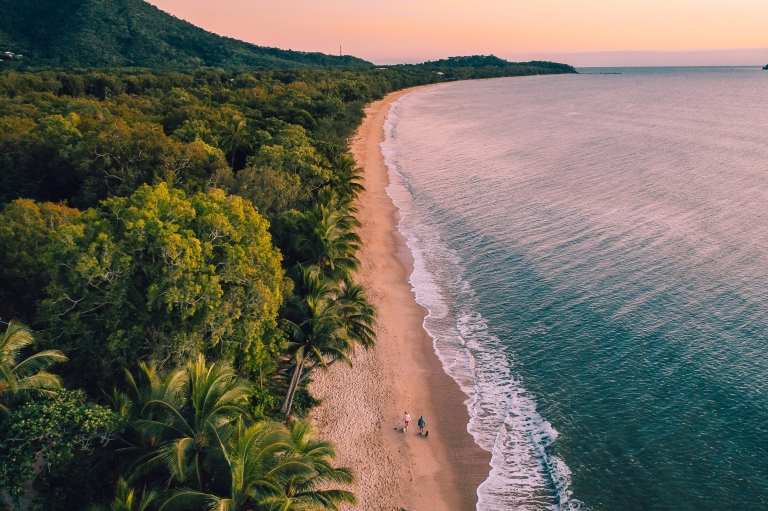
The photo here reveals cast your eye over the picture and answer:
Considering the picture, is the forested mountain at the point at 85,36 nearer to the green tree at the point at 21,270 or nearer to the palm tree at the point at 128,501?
the green tree at the point at 21,270

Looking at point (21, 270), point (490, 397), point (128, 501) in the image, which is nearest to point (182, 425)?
point (128, 501)

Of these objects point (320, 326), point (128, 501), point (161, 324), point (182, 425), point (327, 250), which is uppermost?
point (161, 324)

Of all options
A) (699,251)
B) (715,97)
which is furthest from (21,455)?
(715,97)

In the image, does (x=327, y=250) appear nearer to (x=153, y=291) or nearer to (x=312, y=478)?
(x=153, y=291)

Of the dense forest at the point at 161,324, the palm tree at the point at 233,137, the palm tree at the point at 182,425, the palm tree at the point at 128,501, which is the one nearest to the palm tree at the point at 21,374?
the dense forest at the point at 161,324

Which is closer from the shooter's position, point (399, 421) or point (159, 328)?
point (159, 328)

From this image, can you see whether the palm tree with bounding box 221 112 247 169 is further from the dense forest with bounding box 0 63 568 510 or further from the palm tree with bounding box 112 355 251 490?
the palm tree with bounding box 112 355 251 490
